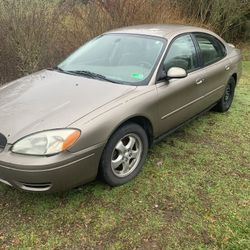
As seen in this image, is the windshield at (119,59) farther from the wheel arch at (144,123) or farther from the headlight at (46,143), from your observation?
the headlight at (46,143)

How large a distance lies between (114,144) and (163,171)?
33.9 inches

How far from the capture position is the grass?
285cm

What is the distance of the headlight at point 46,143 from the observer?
9.34 feet

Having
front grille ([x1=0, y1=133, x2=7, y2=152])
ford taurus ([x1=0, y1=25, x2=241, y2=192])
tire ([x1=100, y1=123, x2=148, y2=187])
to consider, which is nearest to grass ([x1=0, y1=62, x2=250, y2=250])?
tire ([x1=100, y1=123, x2=148, y2=187])

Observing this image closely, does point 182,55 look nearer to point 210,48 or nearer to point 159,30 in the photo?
point 159,30

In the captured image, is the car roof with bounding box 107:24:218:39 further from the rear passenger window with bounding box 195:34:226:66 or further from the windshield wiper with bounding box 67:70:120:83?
the windshield wiper with bounding box 67:70:120:83

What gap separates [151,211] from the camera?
10.5 feet

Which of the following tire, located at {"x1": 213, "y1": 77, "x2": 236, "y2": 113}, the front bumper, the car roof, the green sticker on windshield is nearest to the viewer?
the front bumper

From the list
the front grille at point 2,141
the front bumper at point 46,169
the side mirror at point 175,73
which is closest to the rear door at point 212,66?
the side mirror at point 175,73

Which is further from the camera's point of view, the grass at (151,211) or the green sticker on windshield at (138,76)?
the green sticker on windshield at (138,76)

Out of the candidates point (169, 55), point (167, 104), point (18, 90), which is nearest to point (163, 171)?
point (167, 104)

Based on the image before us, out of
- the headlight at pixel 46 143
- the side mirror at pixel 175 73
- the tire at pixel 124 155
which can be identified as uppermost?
the side mirror at pixel 175 73

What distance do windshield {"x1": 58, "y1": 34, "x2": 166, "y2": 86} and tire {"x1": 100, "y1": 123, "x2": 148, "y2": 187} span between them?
1.85 ft

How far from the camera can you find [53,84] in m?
3.75
